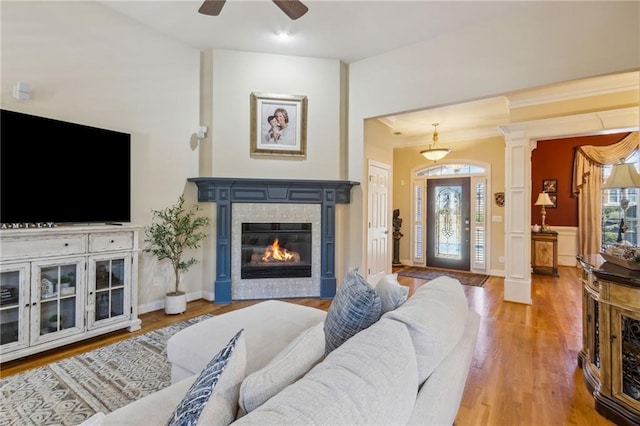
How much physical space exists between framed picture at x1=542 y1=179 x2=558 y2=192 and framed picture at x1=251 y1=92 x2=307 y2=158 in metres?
6.05

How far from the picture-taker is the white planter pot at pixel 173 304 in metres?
Result: 3.67

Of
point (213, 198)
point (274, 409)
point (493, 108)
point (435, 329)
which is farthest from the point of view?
point (493, 108)

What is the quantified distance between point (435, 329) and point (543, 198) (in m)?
6.88

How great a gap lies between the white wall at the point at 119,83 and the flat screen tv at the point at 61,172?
13 centimetres

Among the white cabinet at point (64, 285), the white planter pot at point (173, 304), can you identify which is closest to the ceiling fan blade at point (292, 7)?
the white cabinet at point (64, 285)

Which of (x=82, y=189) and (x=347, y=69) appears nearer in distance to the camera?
(x=82, y=189)

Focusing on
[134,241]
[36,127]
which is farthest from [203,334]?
[36,127]

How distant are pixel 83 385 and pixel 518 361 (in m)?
3.37

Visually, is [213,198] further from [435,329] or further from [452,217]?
[452,217]

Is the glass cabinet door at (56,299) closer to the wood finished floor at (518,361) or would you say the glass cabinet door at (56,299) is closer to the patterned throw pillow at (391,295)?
the wood finished floor at (518,361)

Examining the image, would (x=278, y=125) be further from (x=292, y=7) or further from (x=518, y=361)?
(x=518, y=361)

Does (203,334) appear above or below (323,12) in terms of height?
below

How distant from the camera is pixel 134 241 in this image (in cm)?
319

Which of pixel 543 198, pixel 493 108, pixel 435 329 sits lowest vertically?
pixel 435 329
